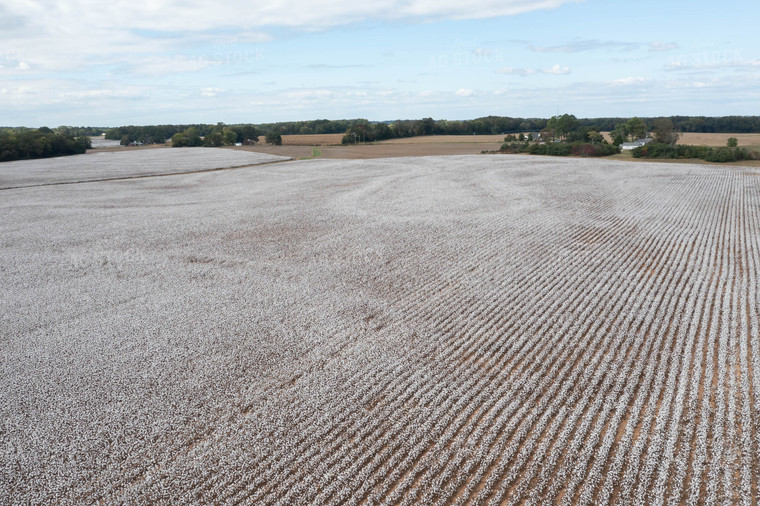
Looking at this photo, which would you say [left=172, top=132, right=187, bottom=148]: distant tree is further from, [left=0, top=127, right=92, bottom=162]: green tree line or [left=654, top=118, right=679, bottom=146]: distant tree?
[left=654, top=118, right=679, bottom=146]: distant tree

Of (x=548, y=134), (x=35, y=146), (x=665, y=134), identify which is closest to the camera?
(x=665, y=134)

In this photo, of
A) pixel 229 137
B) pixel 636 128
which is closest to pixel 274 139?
pixel 229 137

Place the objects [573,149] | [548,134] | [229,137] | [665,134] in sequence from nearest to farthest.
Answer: [573,149]
[665,134]
[548,134]
[229,137]

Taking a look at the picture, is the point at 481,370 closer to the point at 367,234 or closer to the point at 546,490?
the point at 546,490

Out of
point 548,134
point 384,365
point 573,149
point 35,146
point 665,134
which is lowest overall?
point 384,365

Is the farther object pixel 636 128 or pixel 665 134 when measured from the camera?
pixel 636 128

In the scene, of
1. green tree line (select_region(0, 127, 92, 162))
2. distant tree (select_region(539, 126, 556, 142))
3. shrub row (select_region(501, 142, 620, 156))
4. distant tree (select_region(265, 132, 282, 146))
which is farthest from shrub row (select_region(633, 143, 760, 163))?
green tree line (select_region(0, 127, 92, 162))

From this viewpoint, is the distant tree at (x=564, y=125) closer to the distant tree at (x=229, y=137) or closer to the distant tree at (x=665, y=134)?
the distant tree at (x=665, y=134)

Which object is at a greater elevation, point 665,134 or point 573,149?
point 665,134

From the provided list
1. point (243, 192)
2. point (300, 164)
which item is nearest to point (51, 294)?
point (243, 192)

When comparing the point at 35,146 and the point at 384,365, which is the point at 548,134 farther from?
the point at 384,365
